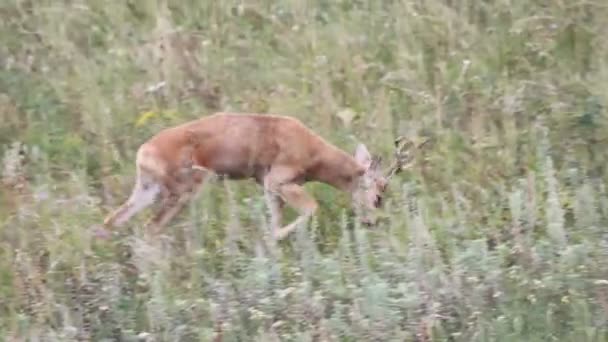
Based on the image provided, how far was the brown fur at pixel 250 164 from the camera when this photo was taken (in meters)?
8.84

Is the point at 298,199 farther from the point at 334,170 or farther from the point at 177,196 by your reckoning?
the point at 177,196

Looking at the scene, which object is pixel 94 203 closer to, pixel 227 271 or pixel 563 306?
pixel 227 271

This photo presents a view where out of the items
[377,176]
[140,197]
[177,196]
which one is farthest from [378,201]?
[140,197]

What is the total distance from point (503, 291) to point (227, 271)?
1.51 meters

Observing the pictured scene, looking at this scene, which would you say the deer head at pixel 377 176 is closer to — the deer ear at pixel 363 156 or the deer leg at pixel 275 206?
the deer ear at pixel 363 156

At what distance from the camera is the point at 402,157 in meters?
9.18

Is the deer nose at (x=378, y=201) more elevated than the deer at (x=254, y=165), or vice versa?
the deer at (x=254, y=165)

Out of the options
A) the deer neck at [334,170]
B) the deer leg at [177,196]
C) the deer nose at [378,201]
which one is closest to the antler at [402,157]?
the deer nose at [378,201]

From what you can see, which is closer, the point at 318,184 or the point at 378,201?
the point at 378,201

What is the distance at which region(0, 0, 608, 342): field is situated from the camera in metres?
6.86

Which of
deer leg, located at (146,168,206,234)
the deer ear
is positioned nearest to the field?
deer leg, located at (146,168,206,234)

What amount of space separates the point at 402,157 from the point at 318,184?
0.79 meters

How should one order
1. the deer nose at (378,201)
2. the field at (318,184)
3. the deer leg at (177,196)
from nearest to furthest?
the field at (318,184)
the deer leg at (177,196)
the deer nose at (378,201)

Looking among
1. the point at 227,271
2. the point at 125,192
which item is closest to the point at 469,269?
the point at 227,271
